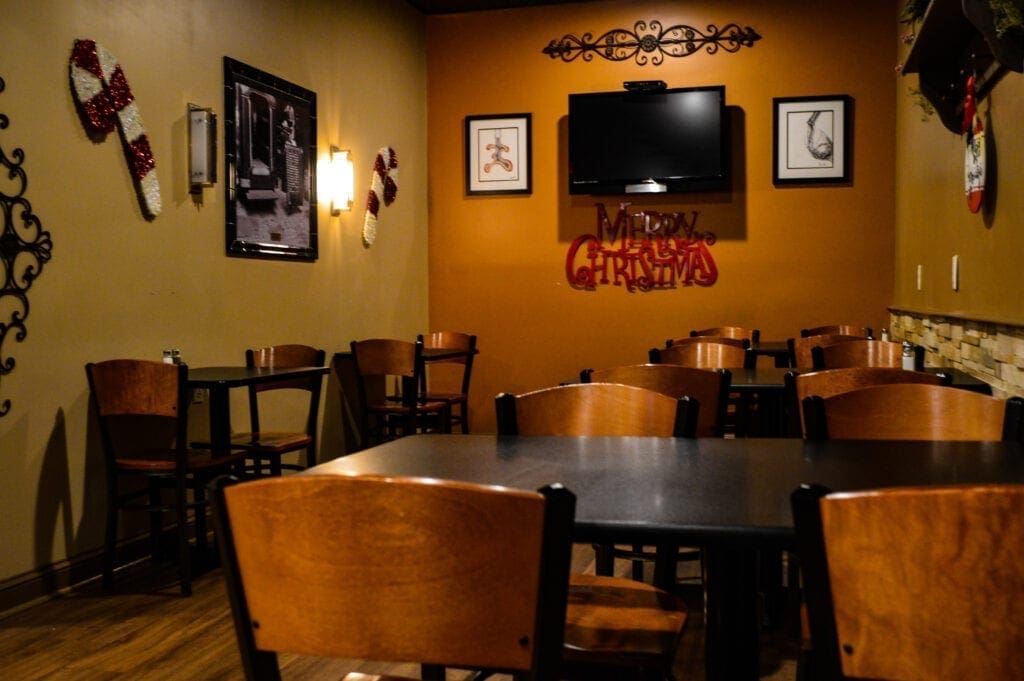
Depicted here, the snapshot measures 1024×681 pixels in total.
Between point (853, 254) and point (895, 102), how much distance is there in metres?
1.09

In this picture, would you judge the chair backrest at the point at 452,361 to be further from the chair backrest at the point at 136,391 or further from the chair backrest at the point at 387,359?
the chair backrest at the point at 136,391

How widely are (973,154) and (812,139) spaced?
9.90 feet

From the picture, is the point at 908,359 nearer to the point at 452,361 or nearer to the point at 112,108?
the point at 112,108

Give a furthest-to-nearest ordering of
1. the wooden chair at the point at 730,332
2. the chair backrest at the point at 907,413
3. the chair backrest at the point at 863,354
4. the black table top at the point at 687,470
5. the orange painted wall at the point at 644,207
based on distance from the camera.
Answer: the orange painted wall at the point at 644,207 < the wooden chair at the point at 730,332 < the chair backrest at the point at 863,354 < the chair backrest at the point at 907,413 < the black table top at the point at 687,470

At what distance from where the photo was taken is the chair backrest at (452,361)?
6.56 m

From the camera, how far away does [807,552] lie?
40.3 inches

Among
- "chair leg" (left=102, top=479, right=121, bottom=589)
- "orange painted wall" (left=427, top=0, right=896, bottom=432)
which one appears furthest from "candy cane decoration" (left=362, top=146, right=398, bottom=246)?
"chair leg" (left=102, top=479, right=121, bottom=589)

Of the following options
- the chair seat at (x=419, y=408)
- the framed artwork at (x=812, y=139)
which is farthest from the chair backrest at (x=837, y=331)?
the chair seat at (x=419, y=408)

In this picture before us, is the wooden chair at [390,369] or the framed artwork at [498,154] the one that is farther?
the framed artwork at [498,154]

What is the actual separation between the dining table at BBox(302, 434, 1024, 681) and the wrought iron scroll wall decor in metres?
2.19

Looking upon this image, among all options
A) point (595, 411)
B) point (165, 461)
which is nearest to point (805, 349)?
point (595, 411)

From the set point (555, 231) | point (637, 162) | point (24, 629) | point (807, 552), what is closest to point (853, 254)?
point (637, 162)

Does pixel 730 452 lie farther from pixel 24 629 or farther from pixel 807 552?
pixel 24 629

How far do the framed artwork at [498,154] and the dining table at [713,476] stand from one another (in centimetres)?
557
